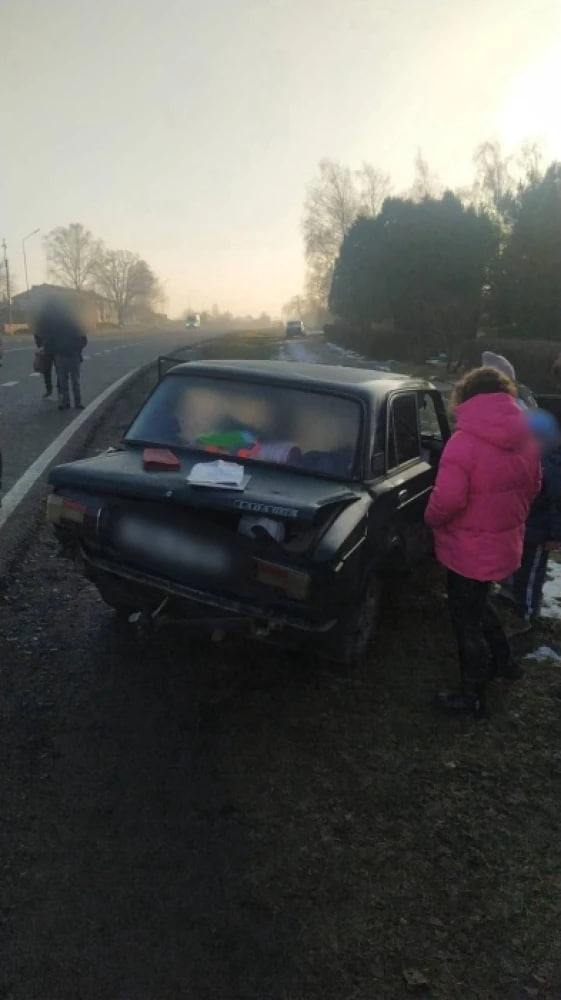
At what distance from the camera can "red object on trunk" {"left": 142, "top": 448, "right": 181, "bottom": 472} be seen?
414 centimetres

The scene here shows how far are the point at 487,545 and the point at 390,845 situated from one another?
1463 millimetres

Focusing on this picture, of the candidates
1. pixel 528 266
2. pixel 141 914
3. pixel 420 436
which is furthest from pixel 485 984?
pixel 528 266

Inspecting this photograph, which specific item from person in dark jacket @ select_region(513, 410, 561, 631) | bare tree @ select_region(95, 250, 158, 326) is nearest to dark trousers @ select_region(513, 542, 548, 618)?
person in dark jacket @ select_region(513, 410, 561, 631)

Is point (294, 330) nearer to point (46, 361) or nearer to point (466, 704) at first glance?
point (46, 361)

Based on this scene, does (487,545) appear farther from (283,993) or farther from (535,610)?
(283,993)

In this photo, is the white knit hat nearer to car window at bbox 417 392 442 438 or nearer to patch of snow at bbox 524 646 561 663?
car window at bbox 417 392 442 438

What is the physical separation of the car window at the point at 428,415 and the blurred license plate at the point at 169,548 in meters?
2.56

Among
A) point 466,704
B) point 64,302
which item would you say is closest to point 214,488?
point 466,704

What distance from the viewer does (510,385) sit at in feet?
13.2

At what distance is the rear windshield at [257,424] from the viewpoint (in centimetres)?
441

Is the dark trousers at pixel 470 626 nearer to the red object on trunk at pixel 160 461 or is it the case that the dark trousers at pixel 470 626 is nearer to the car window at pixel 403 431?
the car window at pixel 403 431

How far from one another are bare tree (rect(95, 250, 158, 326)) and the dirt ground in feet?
400

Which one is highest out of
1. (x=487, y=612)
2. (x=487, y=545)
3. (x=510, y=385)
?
(x=510, y=385)

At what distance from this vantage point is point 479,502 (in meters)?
3.85
